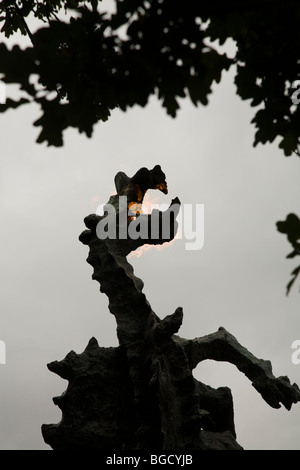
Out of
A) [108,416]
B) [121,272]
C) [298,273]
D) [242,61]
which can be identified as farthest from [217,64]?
[108,416]

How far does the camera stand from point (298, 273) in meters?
2.67

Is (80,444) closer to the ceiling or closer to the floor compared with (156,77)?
closer to the floor

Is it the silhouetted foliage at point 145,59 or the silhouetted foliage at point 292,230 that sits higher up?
the silhouetted foliage at point 145,59

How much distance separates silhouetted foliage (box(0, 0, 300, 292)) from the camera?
2891mm

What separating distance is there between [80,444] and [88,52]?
5438 mm

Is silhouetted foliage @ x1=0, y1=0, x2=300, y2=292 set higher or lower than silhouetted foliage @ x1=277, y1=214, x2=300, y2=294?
higher

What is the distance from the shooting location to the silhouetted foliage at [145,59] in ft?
9.48

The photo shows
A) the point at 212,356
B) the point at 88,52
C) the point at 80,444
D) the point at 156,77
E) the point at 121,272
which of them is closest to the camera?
the point at 156,77

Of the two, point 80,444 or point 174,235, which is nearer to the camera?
point 80,444

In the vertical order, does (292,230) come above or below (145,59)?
below

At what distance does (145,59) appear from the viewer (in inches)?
112

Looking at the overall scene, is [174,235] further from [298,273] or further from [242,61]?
[298,273]
